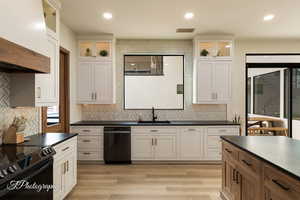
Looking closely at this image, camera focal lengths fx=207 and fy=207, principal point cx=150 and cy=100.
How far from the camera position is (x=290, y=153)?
6.32ft

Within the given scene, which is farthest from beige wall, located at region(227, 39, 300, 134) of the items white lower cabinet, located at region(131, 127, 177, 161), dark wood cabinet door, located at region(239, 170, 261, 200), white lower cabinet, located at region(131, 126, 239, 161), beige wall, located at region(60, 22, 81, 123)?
beige wall, located at region(60, 22, 81, 123)

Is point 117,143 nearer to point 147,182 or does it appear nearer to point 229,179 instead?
point 147,182

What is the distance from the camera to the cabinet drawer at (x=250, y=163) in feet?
6.17

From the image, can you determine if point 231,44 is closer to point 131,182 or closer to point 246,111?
point 246,111

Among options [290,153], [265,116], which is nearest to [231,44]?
[265,116]

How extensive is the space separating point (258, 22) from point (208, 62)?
119 cm

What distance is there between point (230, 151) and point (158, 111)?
2.61 meters

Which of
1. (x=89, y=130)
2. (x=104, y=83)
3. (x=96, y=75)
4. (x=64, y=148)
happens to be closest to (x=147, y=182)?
(x=64, y=148)

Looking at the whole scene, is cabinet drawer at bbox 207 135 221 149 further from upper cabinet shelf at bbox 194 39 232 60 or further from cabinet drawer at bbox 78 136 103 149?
cabinet drawer at bbox 78 136 103 149

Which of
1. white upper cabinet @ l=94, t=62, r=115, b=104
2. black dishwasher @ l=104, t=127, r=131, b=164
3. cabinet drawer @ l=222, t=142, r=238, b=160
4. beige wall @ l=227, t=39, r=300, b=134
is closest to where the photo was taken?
cabinet drawer @ l=222, t=142, r=238, b=160

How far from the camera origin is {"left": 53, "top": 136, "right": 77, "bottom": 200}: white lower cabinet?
2.50 metres

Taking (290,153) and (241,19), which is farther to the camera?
(241,19)

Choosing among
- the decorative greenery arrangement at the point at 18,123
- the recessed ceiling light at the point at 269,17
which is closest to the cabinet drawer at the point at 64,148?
the decorative greenery arrangement at the point at 18,123

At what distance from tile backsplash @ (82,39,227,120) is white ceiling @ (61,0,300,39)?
0.28 metres
